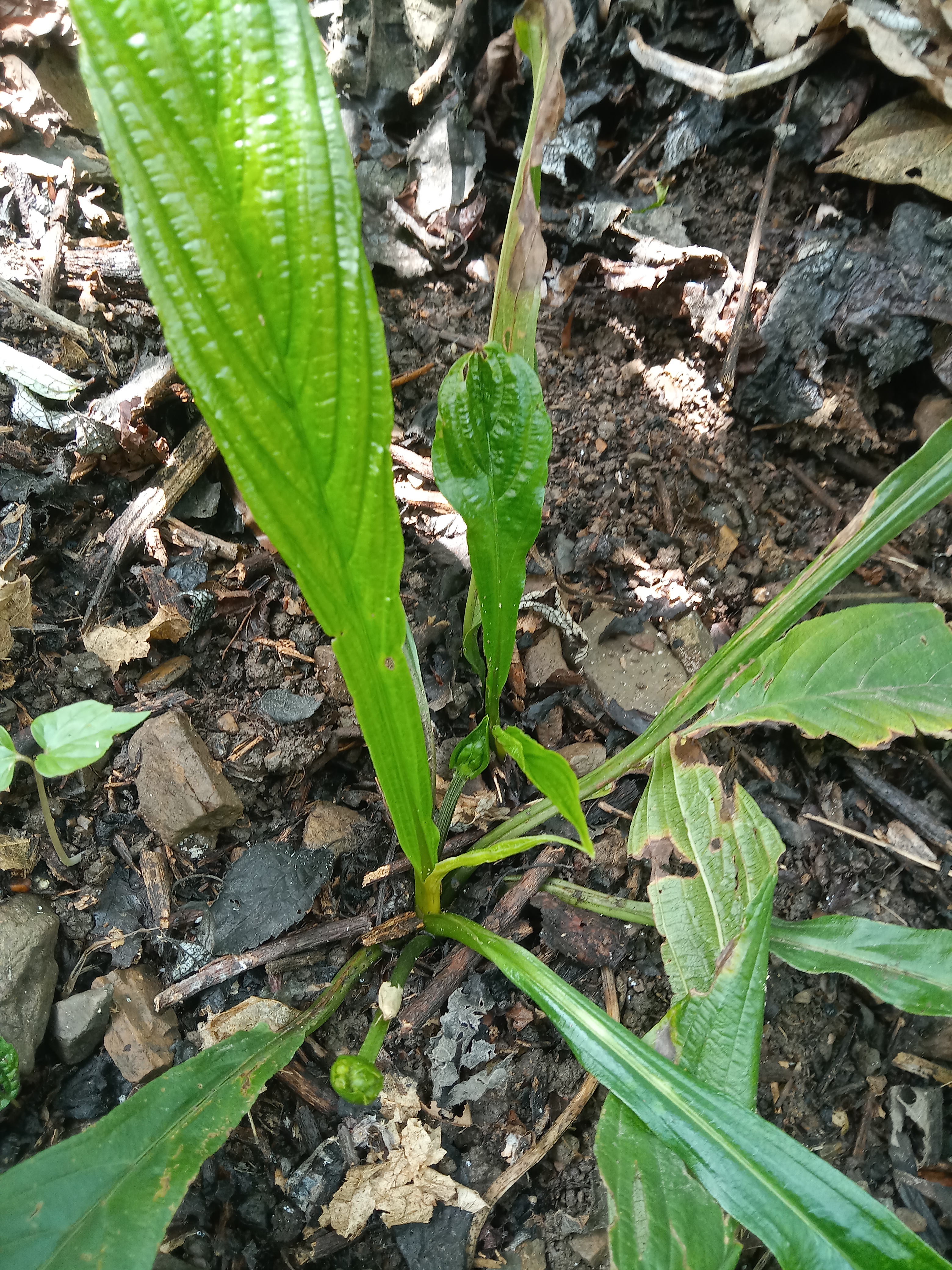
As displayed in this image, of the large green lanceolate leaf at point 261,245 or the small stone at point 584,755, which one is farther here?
the small stone at point 584,755

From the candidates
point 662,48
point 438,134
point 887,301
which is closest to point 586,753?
point 887,301

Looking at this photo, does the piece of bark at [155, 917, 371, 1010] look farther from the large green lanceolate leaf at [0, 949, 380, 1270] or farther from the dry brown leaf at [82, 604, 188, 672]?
the dry brown leaf at [82, 604, 188, 672]

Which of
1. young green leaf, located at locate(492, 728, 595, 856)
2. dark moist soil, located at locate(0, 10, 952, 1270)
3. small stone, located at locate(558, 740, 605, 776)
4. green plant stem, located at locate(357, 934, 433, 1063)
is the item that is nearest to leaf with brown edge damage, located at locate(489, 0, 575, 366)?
dark moist soil, located at locate(0, 10, 952, 1270)

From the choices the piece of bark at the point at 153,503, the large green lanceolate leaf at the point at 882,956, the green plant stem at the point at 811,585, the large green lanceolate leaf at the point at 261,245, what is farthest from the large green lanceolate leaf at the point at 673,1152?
the piece of bark at the point at 153,503

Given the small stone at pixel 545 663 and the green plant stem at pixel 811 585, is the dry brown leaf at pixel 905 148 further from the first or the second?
the small stone at pixel 545 663

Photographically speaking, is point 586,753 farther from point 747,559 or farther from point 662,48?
point 662,48
